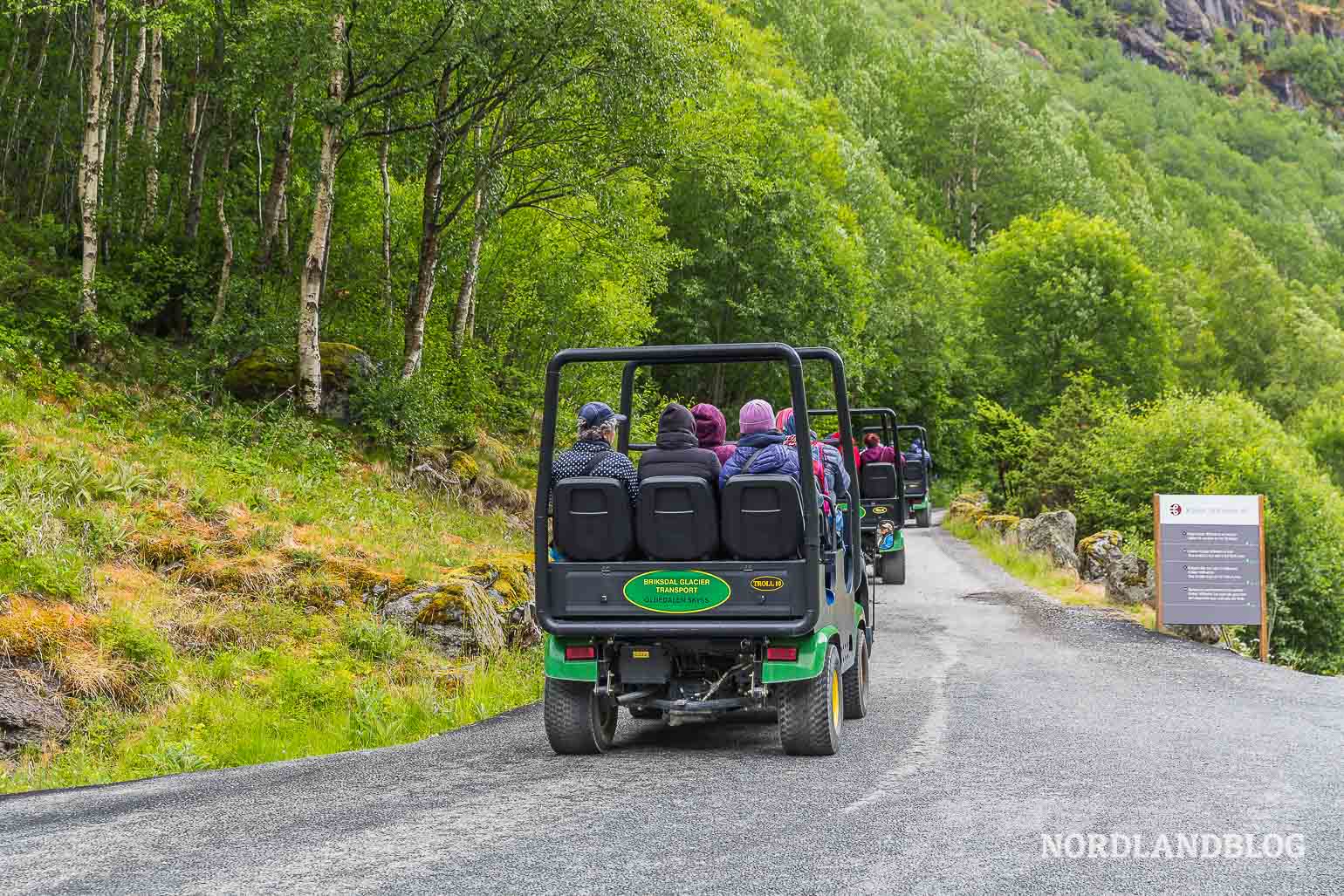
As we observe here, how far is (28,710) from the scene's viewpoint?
27.4ft

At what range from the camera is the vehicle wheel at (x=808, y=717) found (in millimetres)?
7324

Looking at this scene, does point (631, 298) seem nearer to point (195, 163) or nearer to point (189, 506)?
point (195, 163)

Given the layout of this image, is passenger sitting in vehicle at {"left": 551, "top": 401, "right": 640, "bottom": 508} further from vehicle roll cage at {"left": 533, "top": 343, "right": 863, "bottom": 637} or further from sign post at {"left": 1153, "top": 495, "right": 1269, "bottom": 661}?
sign post at {"left": 1153, "top": 495, "right": 1269, "bottom": 661}

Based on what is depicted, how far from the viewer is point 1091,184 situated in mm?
72812

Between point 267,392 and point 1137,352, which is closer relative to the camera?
point 267,392

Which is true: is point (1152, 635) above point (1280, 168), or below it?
below

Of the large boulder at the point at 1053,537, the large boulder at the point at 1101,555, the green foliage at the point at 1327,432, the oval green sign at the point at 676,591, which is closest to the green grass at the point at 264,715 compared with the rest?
the oval green sign at the point at 676,591

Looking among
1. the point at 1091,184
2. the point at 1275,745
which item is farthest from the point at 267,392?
the point at 1091,184

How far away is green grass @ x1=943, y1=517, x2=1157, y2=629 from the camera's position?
62.7 feet

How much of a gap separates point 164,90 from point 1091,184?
60.5 m

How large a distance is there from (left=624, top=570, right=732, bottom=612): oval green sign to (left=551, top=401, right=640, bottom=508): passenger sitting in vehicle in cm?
51

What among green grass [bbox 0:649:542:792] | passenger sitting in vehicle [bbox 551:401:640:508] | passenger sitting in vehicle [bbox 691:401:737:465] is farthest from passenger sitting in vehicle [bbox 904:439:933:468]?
passenger sitting in vehicle [bbox 551:401:640:508]

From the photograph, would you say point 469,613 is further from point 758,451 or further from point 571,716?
point 758,451

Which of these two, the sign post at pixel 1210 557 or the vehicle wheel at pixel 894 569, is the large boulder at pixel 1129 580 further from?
the sign post at pixel 1210 557
